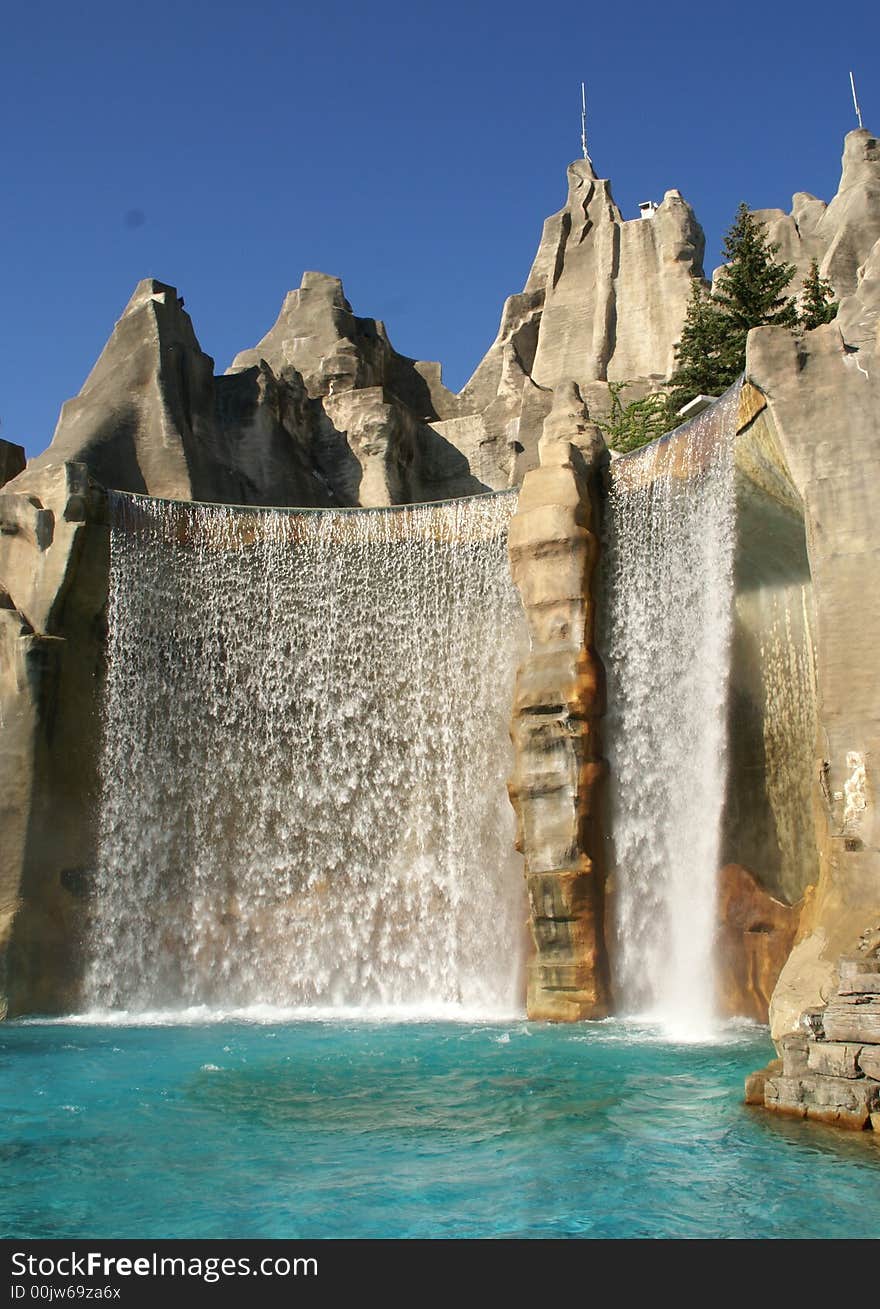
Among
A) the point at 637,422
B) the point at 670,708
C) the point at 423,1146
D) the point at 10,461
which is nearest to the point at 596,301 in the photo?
the point at 637,422

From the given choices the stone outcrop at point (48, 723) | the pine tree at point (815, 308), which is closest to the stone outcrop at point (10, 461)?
the stone outcrop at point (48, 723)

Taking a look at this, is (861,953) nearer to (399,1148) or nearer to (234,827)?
(399,1148)

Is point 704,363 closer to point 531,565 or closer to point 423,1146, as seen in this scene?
point 531,565

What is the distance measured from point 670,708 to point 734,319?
12617 mm

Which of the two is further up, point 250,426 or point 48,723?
point 250,426

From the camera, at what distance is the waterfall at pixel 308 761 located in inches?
764

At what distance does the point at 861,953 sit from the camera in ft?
38.4

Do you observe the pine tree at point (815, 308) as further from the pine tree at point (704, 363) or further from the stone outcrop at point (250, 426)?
the stone outcrop at point (250, 426)

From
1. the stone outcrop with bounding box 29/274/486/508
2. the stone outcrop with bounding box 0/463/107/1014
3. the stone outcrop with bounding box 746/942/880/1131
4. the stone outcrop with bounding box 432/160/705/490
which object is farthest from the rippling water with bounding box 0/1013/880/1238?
the stone outcrop with bounding box 432/160/705/490

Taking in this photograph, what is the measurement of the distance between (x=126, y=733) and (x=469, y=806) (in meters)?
5.67

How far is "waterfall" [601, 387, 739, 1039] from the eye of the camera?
16.9m

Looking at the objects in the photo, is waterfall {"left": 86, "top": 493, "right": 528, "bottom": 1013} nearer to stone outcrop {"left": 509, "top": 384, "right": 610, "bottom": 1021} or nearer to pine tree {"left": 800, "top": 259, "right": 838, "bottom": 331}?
stone outcrop {"left": 509, "top": 384, "right": 610, "bottom": 1021}

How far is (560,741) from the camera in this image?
55.2 feet
